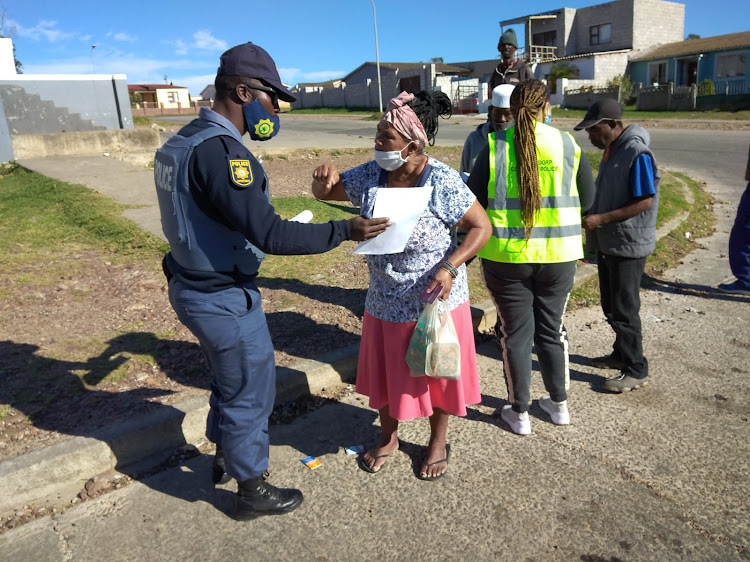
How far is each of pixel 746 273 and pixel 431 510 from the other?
461 cm

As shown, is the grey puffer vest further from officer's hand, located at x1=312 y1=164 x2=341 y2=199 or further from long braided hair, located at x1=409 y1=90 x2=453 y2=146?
officer's hand, located at x1=312 y1=164 x2=341 y2=199

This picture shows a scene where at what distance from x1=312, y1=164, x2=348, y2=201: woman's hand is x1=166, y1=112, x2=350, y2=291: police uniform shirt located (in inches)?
20.3

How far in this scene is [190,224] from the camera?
7.91 ft

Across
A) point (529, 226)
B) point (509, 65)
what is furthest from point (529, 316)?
point (509, 65)

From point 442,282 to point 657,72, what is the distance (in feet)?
165

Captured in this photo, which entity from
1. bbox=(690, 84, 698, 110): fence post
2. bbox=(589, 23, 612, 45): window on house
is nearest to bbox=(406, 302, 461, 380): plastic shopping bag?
bbox=(690, 84, 698, 110): fence post

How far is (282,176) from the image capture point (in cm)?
1148

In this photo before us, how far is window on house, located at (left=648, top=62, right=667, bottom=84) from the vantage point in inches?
1767

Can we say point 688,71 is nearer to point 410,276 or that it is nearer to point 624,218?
point 624,218

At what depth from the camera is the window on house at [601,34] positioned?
51.8 meters

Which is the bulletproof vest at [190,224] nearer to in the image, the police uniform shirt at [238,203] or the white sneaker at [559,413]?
the police uniform shirt at [238,203]

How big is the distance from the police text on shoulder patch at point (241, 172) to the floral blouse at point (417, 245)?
2.25 feet

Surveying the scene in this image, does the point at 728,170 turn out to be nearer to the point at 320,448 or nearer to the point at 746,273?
the point at 746,273

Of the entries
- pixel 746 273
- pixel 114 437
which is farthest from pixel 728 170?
pixel 114 437
